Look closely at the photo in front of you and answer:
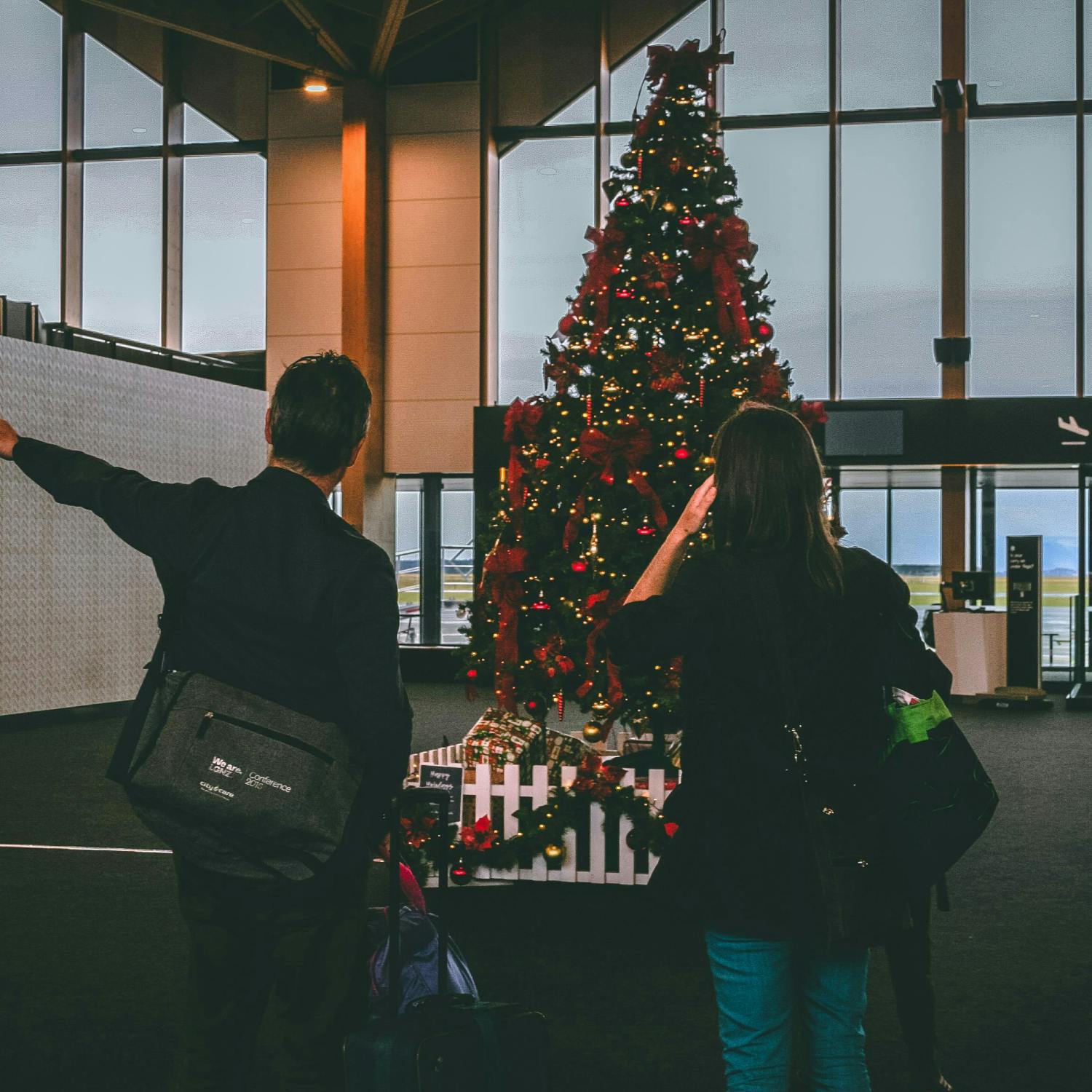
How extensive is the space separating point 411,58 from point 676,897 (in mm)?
13489

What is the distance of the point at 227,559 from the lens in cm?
168

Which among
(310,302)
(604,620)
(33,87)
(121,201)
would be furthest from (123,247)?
(604,620)

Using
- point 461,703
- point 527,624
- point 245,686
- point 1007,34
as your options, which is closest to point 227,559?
point 245,686

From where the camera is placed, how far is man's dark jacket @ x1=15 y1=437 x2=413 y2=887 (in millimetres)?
1645

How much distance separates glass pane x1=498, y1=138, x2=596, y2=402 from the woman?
12194 millimetres

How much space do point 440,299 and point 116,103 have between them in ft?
16.6

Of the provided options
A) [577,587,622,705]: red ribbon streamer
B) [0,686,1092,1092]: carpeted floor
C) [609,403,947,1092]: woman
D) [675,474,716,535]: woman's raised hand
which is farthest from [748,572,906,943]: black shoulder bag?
[577,587,622,705]: red ribbon streamer

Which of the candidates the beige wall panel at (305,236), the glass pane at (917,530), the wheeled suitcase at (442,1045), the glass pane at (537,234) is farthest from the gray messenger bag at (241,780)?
the beige wall panel at (305,236)

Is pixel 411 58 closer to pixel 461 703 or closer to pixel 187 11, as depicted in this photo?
pixel 187 11

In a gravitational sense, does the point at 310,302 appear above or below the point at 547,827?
above

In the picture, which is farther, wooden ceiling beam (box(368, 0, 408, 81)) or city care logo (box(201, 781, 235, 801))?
wooden ceiling beam (box(368, 0, 408, 81))

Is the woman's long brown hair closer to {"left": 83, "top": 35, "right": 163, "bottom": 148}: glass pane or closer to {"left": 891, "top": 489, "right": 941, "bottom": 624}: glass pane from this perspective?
{"left": 891, "top": 489, "right": 941, "bottom": 624}: glass pane

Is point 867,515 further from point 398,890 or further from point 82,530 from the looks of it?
point 398,890

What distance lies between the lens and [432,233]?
13.5m
